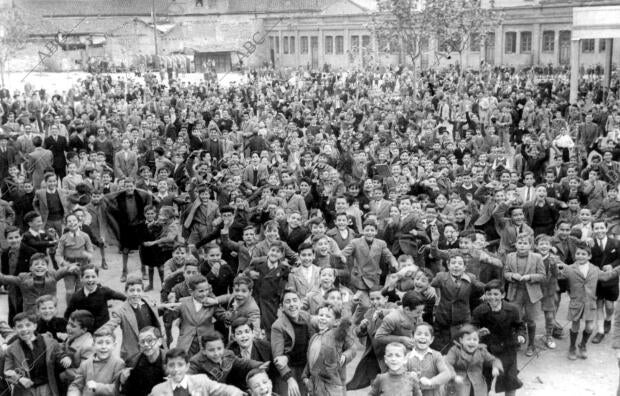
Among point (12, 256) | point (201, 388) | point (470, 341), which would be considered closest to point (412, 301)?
point (470, 341)

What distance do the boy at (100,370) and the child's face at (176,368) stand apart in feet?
2.01

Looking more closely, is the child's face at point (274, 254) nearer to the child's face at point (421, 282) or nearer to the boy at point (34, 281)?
the child's face at point (421, 282)

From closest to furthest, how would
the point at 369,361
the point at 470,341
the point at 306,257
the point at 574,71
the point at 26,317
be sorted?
the point at 470,341 < the point at 26,317 < the point at 369,361 < the point at 306,257 < the point at 574,71

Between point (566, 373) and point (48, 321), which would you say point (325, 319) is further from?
point (566, 373)

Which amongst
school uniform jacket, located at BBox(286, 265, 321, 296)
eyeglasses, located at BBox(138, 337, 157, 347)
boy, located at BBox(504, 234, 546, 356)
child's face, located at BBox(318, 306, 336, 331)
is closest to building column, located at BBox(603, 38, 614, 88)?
boy, located at BBox(504, 234, 546, 356)

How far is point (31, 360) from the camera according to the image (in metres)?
5.82

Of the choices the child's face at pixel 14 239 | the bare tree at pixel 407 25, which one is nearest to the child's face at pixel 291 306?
the child's face at pixel 14 239

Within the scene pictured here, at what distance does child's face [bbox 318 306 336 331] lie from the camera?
5.79 metres

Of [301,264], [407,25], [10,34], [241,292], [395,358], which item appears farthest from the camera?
[10,34]

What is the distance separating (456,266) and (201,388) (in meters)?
2.88

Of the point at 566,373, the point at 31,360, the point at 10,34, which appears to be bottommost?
the point at 566,373

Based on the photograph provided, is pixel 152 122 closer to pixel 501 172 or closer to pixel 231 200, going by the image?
pixel 231 200

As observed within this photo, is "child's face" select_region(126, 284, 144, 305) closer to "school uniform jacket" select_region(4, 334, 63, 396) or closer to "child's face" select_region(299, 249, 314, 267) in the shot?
"school uniform jacket" select_region(4, 334, 63, 396)

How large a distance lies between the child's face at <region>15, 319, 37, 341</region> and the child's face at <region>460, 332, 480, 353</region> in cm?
335
